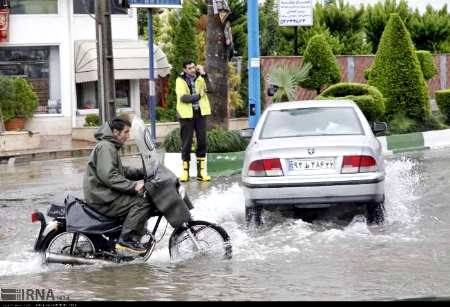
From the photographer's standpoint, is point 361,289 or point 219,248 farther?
point 219,248

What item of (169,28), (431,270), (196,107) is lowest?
(431,270)

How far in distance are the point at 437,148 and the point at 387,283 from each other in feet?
44.4

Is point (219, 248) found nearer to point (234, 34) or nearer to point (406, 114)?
point (406, 114)

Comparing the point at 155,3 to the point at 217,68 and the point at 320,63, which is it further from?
the point at 320,63

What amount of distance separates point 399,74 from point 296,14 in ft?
38.4

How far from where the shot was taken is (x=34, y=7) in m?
28.2

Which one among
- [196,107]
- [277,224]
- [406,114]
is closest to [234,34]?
[406,114]

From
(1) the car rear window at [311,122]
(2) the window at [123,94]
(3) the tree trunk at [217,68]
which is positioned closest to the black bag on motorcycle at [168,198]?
(1) the car rear window at [311,122]

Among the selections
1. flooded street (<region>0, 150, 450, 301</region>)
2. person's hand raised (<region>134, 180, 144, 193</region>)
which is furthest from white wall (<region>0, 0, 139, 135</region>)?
person's hand raised (<region>134, 180, 144, 193</region>)

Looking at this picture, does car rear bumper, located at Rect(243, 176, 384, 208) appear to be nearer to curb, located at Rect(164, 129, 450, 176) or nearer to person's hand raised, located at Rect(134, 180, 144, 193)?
person's hand raised, located at Rect(134, 180, 144, 193)

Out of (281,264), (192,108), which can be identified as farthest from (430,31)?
(281,264)

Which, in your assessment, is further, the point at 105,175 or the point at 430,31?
the point at 430,31

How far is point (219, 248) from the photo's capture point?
9766mm

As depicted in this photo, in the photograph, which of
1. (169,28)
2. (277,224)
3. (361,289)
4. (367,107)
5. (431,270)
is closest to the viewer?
(361,289)
